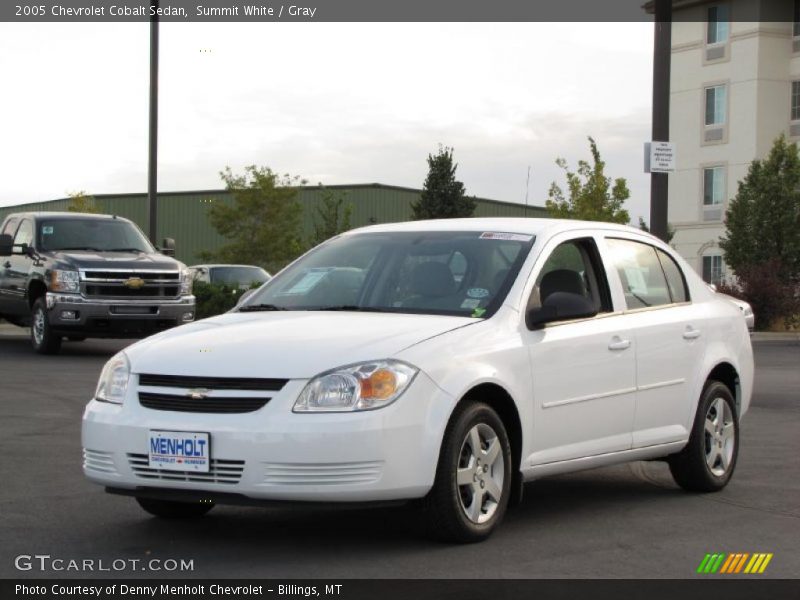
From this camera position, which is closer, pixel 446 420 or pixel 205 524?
pixel 446 420

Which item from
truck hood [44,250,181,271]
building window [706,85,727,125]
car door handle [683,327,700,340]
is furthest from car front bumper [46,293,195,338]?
building window [706,85,727,125]

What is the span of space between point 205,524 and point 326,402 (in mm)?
1494

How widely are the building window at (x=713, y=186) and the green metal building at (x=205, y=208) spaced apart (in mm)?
12771

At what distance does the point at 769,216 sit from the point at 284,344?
38.0m

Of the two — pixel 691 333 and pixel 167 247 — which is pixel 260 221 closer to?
pixel 167 247

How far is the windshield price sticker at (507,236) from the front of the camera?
7.84 meters

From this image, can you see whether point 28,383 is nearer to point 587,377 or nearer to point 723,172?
point 587,377

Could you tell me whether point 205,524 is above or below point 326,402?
below

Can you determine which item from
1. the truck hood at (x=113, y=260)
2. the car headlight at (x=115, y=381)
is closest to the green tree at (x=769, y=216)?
the truck hood at (x=113, y=260)

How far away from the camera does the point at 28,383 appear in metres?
15.5

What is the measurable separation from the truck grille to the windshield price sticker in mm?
12169

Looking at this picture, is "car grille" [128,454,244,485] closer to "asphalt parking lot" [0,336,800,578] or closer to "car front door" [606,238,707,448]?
"asphalt parking lot" [0,336,800,578]

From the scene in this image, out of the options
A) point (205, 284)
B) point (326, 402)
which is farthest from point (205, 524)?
point (205, 284)

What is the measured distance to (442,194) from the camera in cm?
4119
